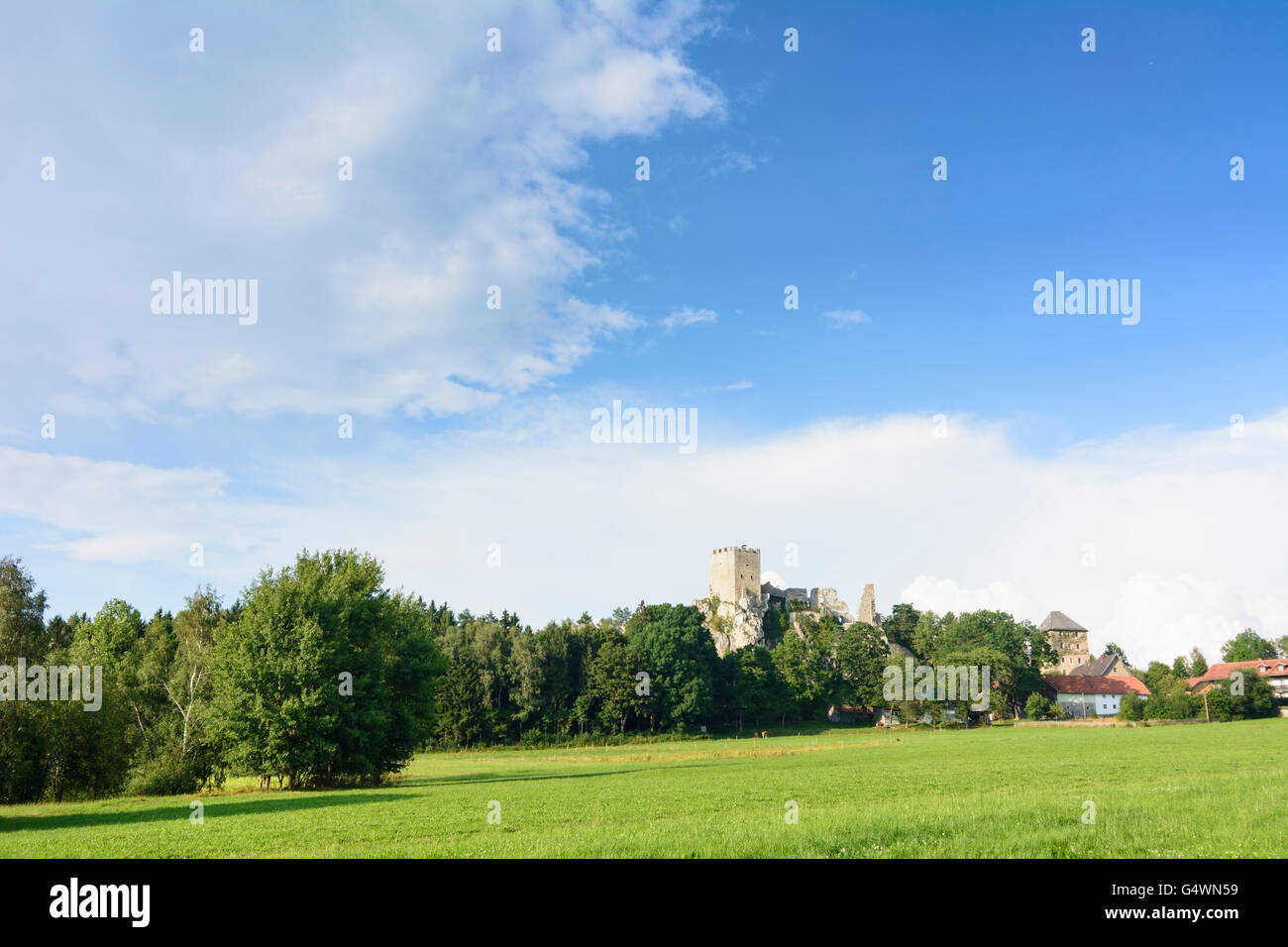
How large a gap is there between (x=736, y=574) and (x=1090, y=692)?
7890 centimetres

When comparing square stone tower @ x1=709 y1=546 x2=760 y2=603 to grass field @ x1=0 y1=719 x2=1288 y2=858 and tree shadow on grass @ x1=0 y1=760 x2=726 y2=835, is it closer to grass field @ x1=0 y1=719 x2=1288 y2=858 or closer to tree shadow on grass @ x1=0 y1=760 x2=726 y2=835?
grass field @ x1=0 y1=719 x2=1288 y2=858

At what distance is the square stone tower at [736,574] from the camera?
636 feet

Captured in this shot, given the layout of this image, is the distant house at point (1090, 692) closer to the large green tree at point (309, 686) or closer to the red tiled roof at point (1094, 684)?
the red tiled roof at point (1094, 684)

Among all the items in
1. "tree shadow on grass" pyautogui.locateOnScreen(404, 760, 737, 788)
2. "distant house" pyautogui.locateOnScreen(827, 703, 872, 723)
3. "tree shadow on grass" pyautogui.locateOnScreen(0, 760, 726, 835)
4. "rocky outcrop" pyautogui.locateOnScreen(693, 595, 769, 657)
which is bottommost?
"distant house" pyautogui.locateOnScreen(827, 703, 872, 723)

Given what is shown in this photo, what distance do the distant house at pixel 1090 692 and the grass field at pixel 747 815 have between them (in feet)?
406

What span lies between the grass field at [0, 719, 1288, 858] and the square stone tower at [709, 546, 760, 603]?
13842 cm

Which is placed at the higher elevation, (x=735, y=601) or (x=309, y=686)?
(x=309, y=686)

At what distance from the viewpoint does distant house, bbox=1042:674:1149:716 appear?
16550 centimetres

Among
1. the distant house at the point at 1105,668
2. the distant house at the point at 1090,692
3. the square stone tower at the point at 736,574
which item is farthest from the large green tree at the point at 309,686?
the distant house at the point at 1105,668

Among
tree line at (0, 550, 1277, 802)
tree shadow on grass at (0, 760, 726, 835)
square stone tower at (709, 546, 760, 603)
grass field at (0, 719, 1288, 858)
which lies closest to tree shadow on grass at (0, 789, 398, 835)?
tree shadow on grass at (0, 760, 726, 835)

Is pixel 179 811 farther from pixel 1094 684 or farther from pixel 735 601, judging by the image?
pixel 1094 684

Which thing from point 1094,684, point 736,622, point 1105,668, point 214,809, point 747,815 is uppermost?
point 747,815

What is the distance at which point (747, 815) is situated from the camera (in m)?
27.3

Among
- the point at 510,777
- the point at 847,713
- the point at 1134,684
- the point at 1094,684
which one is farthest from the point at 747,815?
the point at 1134,684
